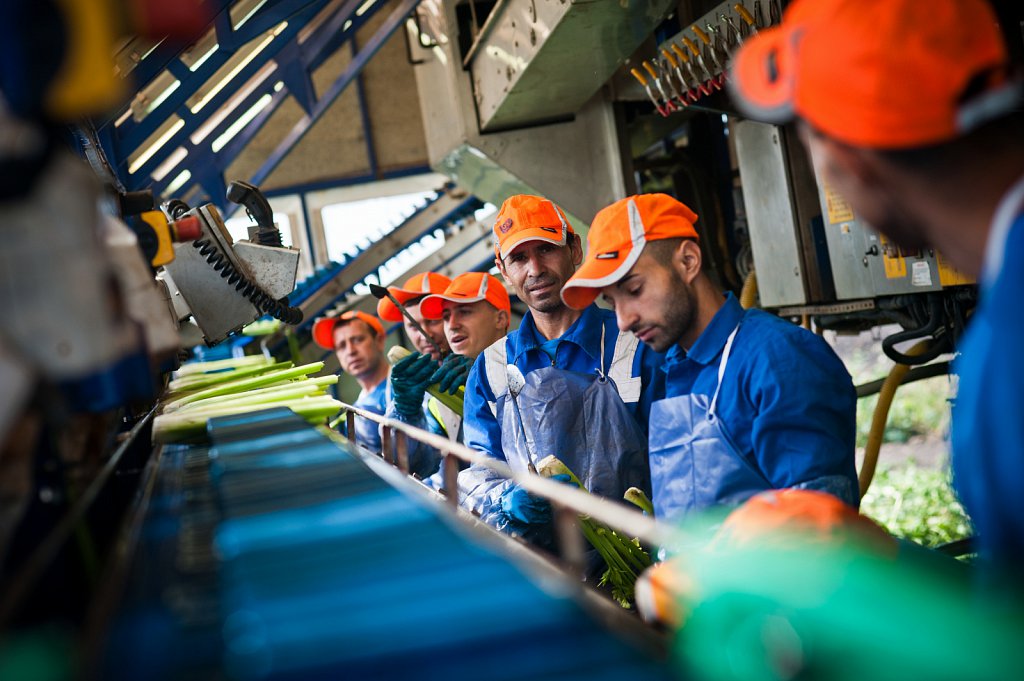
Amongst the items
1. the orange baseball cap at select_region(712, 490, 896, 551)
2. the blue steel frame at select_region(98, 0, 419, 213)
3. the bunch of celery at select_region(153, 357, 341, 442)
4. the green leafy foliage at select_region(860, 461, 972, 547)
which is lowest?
the green leafy foliage at select_region(860, 461, 972, 547)

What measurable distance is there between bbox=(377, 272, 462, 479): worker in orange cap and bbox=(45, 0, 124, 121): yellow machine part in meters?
2.82

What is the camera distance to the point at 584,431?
9.08 feet

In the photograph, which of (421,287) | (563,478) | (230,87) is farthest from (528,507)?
Answer: (230,87)

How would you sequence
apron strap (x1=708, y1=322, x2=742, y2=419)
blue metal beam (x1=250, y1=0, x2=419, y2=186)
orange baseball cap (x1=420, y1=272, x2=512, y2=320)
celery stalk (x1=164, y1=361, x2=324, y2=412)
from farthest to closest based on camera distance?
blue metal beam (x1=250, y1=0, x2=419, y2=186) → orange baseball cap (x1=420, y1=272, x2=512, y2=320) → celery stalk (x1=164, y1=361, x2=324, y2=412) → apron strap (x1=708, y1=322, x2=742, y2=419)

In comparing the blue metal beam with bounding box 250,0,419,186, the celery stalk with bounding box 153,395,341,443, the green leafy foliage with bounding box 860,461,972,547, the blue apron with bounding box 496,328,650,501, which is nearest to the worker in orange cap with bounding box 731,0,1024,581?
the celery stalk with bounding box 153,395,341,443

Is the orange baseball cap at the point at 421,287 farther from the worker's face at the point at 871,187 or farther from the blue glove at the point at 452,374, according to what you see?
the worker's face at the point at 871,187

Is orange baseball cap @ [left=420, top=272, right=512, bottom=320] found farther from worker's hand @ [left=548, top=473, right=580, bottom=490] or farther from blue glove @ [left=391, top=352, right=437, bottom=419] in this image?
worker's hand @ [left=548, top=473, right=580, bottom=490]

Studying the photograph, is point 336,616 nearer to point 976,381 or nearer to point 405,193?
point 976,381

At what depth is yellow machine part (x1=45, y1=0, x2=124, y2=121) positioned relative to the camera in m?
0.80

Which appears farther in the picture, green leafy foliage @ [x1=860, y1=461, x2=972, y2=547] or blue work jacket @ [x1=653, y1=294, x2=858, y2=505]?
green leafy foliage @ [x1=860, y1=461, x2=972, y2=547]

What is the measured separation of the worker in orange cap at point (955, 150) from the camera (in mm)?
949

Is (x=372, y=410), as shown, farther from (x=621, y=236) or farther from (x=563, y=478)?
(x=621, y=236)

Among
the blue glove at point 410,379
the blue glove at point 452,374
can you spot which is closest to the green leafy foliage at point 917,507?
the blue glove at point 452,374

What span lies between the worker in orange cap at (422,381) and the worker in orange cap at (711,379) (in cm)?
151
